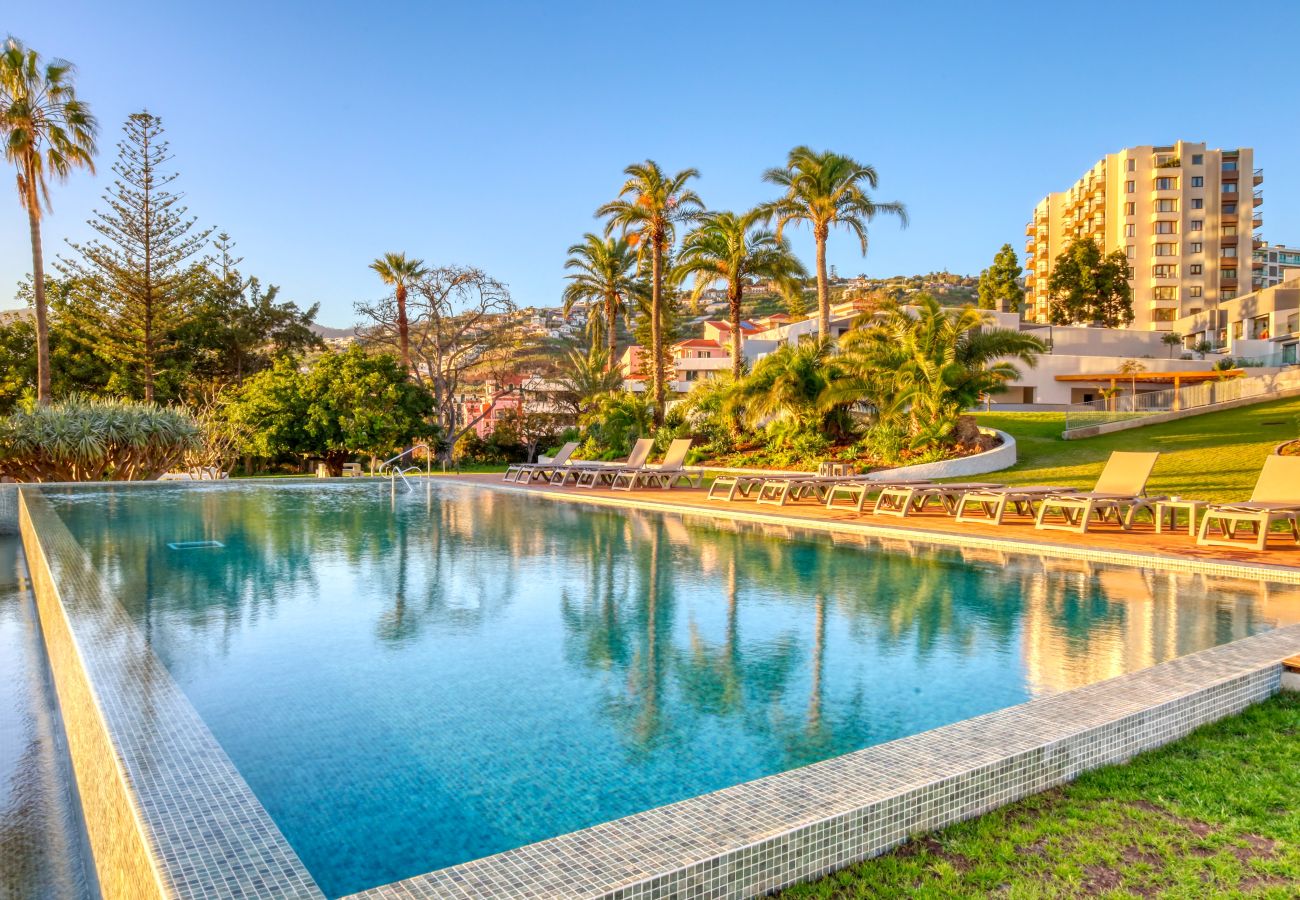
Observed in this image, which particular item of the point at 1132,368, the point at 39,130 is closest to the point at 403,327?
the point at 39,130

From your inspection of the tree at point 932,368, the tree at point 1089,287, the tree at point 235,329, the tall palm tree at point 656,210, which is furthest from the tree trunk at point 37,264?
the tree at point 1089,287

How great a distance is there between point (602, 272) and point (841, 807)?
33.6m

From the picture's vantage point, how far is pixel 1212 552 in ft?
26.2

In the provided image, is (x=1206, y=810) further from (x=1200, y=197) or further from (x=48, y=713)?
(x=1200, y=197)

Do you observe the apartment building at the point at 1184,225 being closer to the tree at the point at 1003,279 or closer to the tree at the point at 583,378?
the tree at the point at 1003,279

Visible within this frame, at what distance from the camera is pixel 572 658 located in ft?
16.8

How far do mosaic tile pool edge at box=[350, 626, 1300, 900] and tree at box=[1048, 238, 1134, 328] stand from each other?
59567mm

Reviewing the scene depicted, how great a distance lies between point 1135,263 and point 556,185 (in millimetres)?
58494

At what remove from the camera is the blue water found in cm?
325

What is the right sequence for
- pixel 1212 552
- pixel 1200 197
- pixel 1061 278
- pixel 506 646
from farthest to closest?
pixel 1200 197 → pixel 1061 278 → pixel 1212 552 → pixel 506 646

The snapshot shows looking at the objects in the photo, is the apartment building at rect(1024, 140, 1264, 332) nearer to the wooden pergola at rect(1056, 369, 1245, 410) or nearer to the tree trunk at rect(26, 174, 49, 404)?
the wooden pergola at rect(1056, 369, 1245, 410)

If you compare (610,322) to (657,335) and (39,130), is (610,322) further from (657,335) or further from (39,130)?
(39,130)

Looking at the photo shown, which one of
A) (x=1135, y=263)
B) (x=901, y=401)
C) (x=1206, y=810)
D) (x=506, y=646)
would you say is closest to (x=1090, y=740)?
(x=1206, y=810)

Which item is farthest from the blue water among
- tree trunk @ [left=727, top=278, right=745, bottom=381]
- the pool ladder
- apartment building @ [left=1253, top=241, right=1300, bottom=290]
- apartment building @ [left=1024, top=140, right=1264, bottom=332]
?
apartment building @ [left=1253, top=241, right=1300, bottom=290]
